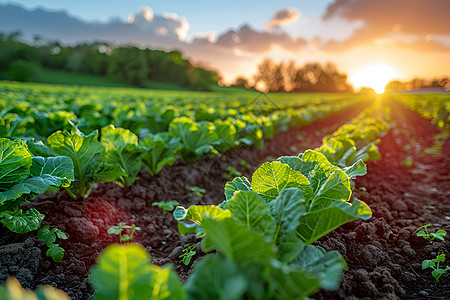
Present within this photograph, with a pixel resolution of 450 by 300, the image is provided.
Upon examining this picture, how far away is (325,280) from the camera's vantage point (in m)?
0.86

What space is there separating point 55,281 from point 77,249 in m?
0.32

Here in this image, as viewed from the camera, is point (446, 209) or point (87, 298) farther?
point (446, 209)

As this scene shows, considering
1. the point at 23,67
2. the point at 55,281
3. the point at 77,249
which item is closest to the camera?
the point at 55,281

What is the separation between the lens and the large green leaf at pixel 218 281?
2.56 ft

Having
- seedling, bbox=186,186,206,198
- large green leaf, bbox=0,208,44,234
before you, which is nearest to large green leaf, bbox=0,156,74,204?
large green leaf, bbox=0,208,44,234

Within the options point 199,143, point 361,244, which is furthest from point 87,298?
point 199,143

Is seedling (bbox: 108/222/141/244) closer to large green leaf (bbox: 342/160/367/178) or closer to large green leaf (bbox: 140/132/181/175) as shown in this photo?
large green leaf (bbox: 140/132/181/175)

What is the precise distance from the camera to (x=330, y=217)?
138 centimetres

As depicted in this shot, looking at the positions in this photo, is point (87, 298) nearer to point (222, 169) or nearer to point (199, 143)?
point (199, 143)

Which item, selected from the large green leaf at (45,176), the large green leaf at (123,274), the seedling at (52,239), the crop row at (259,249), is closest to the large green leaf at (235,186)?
the crop row at (259,249)

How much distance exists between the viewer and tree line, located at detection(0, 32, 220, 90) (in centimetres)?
6084

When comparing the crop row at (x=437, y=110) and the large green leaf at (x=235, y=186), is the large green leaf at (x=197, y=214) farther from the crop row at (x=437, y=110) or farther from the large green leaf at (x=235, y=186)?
the crop row at (x=437, y=110)

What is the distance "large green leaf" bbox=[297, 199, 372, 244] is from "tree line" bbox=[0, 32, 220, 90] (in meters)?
61.7

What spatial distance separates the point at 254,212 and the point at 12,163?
161cm
